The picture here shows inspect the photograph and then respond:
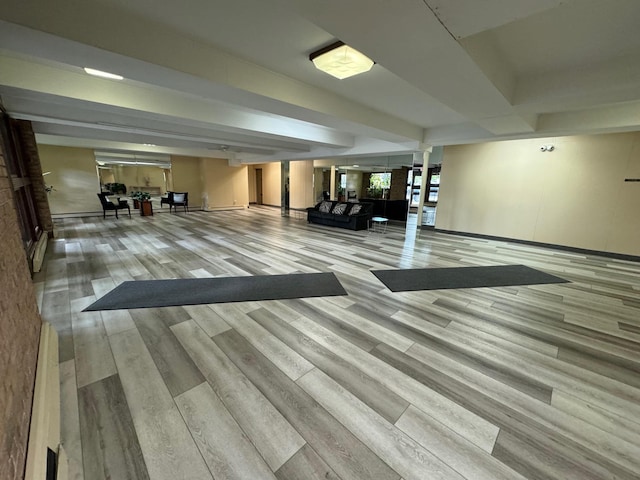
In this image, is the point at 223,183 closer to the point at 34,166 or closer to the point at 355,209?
the point at 34,166

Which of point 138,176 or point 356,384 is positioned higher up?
point 138,176

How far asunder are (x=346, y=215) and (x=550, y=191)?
17.5 feet

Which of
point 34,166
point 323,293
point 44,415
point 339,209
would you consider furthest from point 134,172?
point 44,415

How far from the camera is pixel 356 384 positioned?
182 cm

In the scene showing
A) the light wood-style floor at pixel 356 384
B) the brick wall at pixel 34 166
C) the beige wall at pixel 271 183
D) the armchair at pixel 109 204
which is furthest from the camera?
the beige wall at pixel 271 183

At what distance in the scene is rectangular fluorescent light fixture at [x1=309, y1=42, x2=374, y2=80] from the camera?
2.36 metres

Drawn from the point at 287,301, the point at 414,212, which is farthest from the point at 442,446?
the point at 414,212

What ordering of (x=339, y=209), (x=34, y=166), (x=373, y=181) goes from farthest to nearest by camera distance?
(x=373, y=181)
(x=339, y=209)
(x=34, y=166)

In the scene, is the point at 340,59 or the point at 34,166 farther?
the point at 34,166

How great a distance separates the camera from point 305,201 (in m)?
12.9

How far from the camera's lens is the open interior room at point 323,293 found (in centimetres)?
137

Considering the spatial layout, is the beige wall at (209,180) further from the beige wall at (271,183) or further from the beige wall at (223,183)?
the beige wall at (271,183)

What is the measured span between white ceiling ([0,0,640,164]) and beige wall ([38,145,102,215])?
5.84m

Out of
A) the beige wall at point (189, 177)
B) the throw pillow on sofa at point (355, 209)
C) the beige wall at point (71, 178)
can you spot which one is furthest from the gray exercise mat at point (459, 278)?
the beige wall at point (71, 178)
